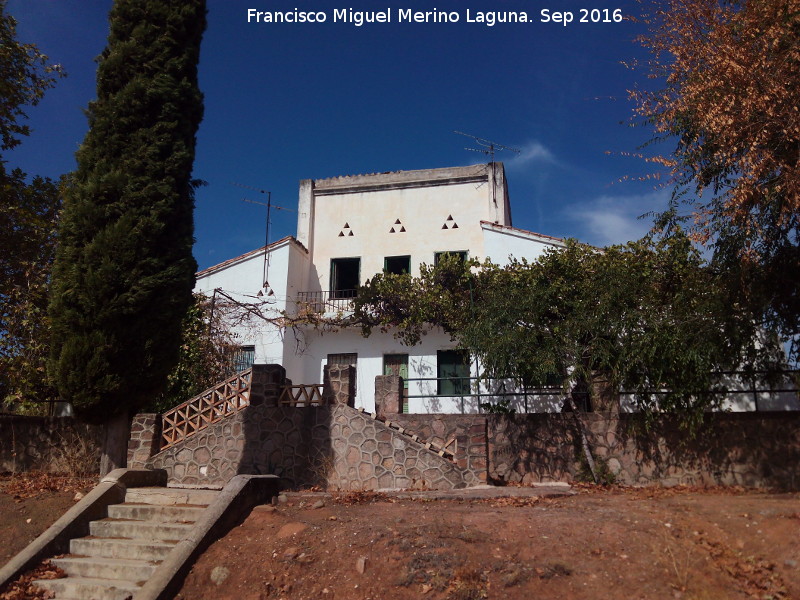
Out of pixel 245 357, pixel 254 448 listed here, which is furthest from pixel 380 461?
pixel 245 357

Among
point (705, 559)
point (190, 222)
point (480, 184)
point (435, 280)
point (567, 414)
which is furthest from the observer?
point (480, 184)

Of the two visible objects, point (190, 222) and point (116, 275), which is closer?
point (116, 275)

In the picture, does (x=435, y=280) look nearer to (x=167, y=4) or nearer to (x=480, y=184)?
(x=480, y=184)

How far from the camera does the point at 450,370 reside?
18.7 metres

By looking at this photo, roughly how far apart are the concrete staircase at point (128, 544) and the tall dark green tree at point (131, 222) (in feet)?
5.55

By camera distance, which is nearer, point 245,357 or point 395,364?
point 395,364

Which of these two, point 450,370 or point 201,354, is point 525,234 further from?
point 201,354

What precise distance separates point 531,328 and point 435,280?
15.5 feet

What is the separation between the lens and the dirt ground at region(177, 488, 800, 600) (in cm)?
604

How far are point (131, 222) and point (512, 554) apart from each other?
732 cm

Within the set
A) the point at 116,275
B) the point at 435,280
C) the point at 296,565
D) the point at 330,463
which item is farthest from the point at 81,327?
the point at 435,280

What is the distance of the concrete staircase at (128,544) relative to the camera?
6.80 m

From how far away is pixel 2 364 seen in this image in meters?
12.9

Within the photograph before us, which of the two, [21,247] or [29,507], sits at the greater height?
[21,247]
